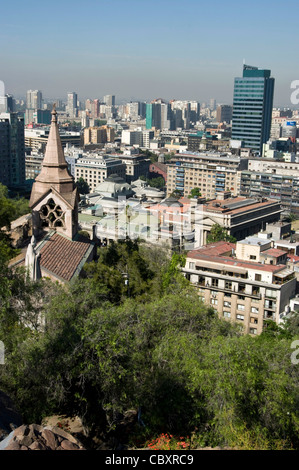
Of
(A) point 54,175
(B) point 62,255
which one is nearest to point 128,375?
(B) point 62,255

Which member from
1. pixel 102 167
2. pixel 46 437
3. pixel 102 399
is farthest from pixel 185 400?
pixel 102 167

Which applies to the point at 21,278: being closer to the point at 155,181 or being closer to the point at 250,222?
the point at 250,222

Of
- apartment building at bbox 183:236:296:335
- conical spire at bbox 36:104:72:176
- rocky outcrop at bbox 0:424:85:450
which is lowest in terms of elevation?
apartment building at bbox 183:236:296:335

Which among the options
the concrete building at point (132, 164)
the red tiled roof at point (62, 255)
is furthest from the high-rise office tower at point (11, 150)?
the red tiled roof at point (62, 255)

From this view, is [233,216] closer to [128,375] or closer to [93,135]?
[128,375]

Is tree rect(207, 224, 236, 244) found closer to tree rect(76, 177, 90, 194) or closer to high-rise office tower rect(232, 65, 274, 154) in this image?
tree rect(76, 177, 90, 194)

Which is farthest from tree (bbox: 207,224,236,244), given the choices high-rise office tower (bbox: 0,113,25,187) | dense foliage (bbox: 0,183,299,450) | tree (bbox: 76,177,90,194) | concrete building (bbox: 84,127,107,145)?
concrete building (bbox: 84,127,107,145)
